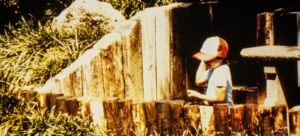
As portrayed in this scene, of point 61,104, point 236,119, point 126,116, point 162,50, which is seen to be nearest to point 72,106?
point 61,104

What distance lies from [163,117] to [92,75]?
1670 millimetres

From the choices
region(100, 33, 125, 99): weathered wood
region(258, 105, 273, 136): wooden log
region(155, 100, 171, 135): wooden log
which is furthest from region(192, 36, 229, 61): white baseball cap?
region(100, 33, 125, 99): weathered wood

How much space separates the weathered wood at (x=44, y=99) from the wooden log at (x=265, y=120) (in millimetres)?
2294

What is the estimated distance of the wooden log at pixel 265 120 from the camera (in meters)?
3.86

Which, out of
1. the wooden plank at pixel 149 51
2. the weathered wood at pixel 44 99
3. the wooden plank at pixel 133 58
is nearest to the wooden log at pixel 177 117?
the weathered wood at pixel 44 99

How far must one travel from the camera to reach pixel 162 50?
6.78 m

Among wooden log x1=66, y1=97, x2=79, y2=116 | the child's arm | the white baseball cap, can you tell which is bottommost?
wooden log x1=66, y1=97, x2=79, y2=116

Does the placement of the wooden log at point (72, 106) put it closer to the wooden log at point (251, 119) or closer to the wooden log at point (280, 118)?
the wooden log at point (251, 119)

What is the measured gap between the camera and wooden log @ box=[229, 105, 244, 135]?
3988mm

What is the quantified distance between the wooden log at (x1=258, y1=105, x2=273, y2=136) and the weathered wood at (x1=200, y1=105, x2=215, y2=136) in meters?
0.43

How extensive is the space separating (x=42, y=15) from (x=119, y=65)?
3.37 m

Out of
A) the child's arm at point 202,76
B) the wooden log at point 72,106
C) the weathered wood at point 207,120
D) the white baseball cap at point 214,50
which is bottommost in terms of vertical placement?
the weathered wood at point 207,120

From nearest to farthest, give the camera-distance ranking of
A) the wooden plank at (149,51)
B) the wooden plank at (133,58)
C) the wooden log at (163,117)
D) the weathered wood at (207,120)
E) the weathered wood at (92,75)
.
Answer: the weathered wood at (207,120)
the wooden log at (163,117)
the weathered wood at (92,75)
the wooden plank at (133,58)
the wooden plank at (149,51)

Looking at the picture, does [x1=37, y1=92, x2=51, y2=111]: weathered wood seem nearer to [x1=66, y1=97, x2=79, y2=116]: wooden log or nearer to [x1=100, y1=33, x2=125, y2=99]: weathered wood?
[x1=66, y1=97, x2=79, y2=116]: wooden log
